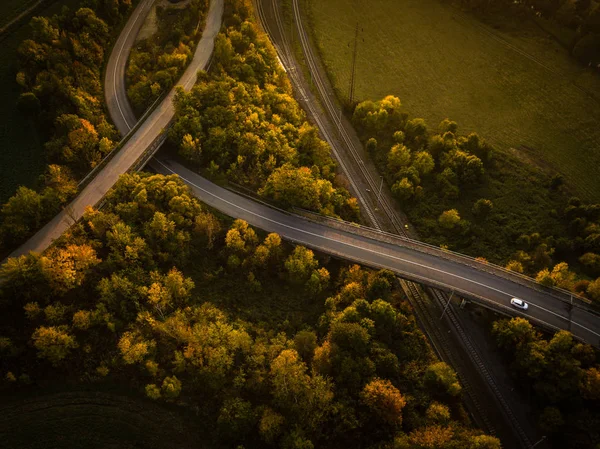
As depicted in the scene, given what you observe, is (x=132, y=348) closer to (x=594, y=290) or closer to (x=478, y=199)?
(x=478, y=199)

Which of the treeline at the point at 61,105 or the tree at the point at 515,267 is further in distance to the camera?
the tree at the point at 515,267

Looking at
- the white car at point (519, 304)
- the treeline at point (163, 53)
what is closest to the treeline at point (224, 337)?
the white car at point (519, 304)

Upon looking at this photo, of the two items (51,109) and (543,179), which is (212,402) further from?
(543,179)

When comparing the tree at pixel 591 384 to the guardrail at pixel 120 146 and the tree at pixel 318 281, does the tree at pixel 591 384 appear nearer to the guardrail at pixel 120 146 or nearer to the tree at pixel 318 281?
the tree at pixel 318 281

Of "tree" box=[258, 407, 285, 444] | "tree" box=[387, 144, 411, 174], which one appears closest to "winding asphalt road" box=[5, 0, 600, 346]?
"tree" box=[387, 144, 411, 174]

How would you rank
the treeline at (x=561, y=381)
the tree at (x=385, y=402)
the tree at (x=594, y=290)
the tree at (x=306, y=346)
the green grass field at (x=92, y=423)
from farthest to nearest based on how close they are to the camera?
1. the tree at (x=594, y=290)
2. the tree at (x=306, y=346)
3. the treeline at (x=561, y=381)
4. the tree at (x=385, y=402)
5. the green grass field at (x=92, y=423)

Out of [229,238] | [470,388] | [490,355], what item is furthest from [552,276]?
[229,238]
